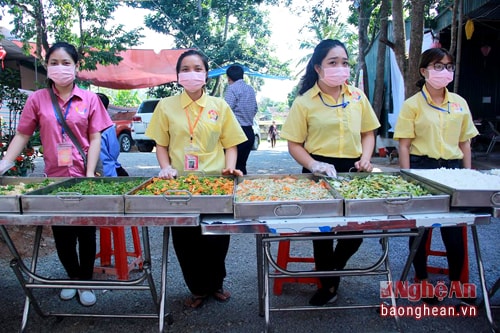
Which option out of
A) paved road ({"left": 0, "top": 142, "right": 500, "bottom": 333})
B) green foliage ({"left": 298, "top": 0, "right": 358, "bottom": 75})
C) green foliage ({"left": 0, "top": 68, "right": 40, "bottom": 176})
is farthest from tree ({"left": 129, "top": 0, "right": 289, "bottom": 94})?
paved road ({"left": 0, "top": 142, "right": 500, "bottom": 333})

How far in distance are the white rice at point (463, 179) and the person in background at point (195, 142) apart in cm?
125

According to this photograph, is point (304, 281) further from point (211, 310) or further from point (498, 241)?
point (498, 241)

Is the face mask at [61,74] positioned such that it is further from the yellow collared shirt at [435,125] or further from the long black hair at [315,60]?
the yellow collared shirt at [435,125]

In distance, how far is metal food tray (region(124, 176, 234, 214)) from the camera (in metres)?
2.11

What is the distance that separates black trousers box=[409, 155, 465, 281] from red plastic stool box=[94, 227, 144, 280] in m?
2.25

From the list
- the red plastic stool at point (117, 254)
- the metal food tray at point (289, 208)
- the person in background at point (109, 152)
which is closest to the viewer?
the metal food tray at point (289, 208)

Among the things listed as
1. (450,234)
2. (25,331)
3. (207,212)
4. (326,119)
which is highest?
(326,119)

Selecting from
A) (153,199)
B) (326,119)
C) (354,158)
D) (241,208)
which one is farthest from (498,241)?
(153,199)

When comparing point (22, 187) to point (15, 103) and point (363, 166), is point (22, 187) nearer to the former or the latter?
point (363, 166)

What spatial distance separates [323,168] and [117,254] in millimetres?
1811

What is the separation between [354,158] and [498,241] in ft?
8.09

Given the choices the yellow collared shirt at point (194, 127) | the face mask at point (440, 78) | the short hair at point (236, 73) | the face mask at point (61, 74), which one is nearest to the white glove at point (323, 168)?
the yellow collared shirt at point (194, 127)

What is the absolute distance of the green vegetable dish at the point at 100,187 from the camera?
2381 millimetres

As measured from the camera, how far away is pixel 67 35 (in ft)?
23.1
